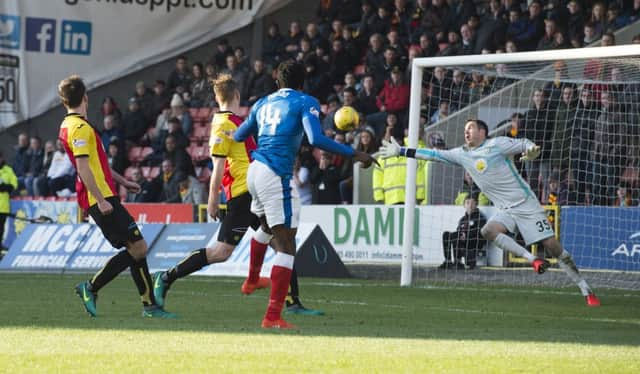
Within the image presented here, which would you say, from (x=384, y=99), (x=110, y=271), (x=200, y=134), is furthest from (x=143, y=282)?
(x=200, y=134)

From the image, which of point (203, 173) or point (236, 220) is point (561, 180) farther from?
point (203, 173)

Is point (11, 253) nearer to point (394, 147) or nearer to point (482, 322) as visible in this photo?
point (394, 147)

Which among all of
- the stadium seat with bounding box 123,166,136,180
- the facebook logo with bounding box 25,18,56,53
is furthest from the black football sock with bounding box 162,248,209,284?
the facebook logo with bounding box 25,18,56,53

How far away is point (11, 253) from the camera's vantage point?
1909 centimetres

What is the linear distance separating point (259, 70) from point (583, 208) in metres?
10.3

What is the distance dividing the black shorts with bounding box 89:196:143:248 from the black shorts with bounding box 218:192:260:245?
34.2 inches

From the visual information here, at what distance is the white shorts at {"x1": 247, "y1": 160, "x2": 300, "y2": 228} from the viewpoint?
957 cm

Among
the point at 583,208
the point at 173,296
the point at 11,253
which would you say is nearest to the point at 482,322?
the point at 173,296

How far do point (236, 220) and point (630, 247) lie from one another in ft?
25.5

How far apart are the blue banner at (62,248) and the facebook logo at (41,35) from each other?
10146 millimetres

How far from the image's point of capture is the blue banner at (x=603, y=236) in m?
17.0

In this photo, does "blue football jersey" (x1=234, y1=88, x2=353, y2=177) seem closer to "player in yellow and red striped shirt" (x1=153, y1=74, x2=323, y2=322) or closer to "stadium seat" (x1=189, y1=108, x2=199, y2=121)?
"player in yellow and red striped shirt" (x1=153, y1=74, x2=323, y2=322)

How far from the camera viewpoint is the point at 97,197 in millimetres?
10125

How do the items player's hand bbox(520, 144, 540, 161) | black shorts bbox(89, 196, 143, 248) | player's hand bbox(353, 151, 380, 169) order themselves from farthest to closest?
player's hand bbox(520, 144, 540, 161)
black shorts bbox(89, 196, 143, 248)
player's hand bbox(353, 151, 380, 169)
